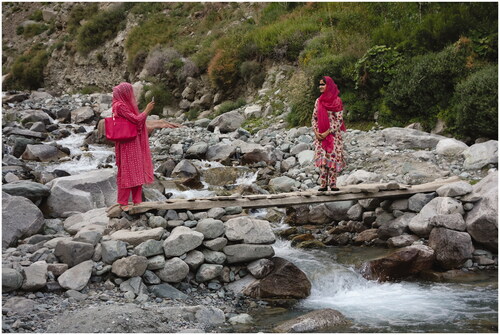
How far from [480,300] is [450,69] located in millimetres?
7515

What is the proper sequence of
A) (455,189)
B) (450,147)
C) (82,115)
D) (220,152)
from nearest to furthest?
(455,189), (450,147), (220,152), (82,115)

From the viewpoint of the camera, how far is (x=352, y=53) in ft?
48.0

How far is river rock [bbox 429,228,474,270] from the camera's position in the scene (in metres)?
7.06

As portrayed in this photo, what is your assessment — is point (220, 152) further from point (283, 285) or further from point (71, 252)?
point (71, 252)

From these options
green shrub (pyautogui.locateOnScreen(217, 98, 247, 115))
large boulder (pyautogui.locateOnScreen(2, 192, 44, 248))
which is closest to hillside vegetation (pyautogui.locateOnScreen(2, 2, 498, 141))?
green shrub (pyautogui.locateOnScreen(217, 98, 247, 115))

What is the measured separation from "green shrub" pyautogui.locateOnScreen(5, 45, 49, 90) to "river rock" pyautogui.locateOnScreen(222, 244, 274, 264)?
28278 millimetres

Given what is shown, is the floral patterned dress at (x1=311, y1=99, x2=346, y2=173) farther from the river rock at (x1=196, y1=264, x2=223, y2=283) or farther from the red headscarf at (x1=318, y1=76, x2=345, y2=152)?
the river rock at (x1=196, y1=264, x2=223, y2=283)

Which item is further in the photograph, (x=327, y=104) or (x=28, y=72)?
(x=28, y=72)

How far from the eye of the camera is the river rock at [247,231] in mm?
6857

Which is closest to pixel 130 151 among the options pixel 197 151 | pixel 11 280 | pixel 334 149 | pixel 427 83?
pixel 11 280

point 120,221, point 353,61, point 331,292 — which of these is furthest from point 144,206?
point 353,61

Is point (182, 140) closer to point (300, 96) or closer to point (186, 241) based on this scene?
point (300, 96)

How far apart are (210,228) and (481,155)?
6160 millimetres

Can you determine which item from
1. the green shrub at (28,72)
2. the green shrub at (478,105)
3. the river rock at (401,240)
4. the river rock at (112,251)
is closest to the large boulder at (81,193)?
the river rock at (112,251)
